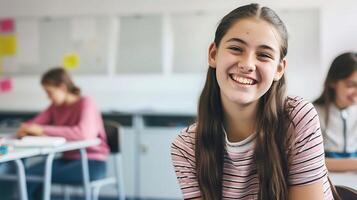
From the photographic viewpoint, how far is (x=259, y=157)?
111 cm

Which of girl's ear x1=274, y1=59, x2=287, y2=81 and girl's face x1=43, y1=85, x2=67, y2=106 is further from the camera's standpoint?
girl's face x1=43, y1=85, x2=67, y2=106

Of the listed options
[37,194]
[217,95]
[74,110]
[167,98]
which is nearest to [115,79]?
[167,98]

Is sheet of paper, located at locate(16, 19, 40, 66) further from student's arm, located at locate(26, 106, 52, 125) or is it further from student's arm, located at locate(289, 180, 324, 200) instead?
student's arm, located at locate(289, 180, 324, 200)

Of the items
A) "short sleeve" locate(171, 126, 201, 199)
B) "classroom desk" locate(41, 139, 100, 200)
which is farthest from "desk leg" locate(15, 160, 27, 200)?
"short sleeve" locate(171, 126, 201, 199)

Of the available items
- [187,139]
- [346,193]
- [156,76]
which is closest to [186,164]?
[187,139]

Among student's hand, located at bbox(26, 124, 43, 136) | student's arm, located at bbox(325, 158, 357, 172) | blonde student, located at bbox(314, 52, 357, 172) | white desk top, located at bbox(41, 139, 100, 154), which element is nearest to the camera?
student's arm, located at bbox(325, 158, 357, 172)

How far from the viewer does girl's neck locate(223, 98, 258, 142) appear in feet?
Result: 3.78

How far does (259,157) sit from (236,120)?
127mm

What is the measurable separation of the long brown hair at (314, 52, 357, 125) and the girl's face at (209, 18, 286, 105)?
0.86 meters

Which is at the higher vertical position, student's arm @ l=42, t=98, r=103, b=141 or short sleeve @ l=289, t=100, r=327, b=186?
short sleeve @ l=289, t=100, r=327, b=186

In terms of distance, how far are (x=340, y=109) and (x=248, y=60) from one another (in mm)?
985

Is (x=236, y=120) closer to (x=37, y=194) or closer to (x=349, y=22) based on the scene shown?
(x=37, y=194)

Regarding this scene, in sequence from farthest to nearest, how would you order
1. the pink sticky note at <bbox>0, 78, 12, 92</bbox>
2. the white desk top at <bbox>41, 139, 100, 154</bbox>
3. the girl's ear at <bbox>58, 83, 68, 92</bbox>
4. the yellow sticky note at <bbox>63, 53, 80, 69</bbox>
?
the pink sticky note at <bbox>0, 78, 12, 92</bbox>, the yellow sticky note at <bbox>63, 53, 80, 69</bbox>, the girl's ear at <bbox>58, 83, 68, 92</bbox>, the white desk top at <bbox>41, 139, 100, 154</bbox>

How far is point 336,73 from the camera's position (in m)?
1.88
